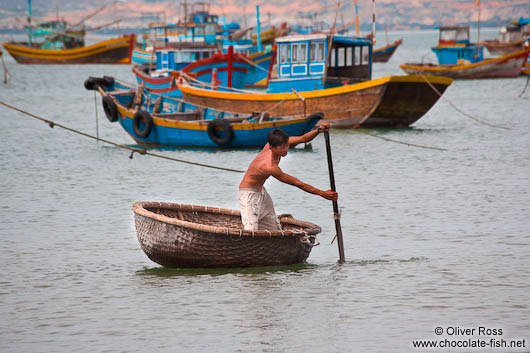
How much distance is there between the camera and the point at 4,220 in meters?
13.9

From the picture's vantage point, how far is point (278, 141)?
31.1ft

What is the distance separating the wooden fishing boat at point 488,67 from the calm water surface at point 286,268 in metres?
32.5

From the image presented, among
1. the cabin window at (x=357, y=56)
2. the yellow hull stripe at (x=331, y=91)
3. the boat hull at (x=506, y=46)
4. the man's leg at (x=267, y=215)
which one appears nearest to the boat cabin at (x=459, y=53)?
the boat hull at (x=506, y=46)

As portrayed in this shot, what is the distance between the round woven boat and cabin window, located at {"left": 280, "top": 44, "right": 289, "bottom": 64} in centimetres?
1679

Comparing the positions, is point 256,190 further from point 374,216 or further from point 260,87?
point 260,87

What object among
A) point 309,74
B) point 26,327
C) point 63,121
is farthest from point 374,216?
point 63,121

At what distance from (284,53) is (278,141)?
1756 cm

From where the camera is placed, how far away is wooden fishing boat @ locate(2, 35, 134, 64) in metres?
91.6

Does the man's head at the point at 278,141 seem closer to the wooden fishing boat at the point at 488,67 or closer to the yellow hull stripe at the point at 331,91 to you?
→ the yellow hull stripe at the point at 331,91

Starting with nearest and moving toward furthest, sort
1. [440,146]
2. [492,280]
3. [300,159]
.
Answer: [492,280] < [300,159] < [440,146]

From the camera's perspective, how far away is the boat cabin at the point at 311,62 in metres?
26.0

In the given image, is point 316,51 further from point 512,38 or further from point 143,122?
point 512,38

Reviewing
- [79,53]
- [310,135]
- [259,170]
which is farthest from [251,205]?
[79,53]

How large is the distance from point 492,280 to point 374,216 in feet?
13.7
